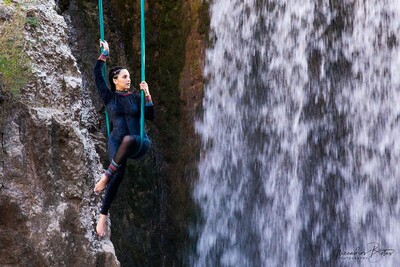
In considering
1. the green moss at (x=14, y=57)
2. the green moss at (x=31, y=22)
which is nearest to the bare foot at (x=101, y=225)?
the green moss at (x=14, y=57)

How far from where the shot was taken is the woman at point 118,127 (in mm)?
4430

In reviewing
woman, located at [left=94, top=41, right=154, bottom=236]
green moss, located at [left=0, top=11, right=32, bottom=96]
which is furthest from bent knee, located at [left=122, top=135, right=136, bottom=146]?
green moss, located at [left=0, top=11, right=32, bottom=96]

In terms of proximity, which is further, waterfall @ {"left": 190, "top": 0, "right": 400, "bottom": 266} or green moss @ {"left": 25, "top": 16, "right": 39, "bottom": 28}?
waterfall @ {"left": 190, "top": 0, "right": 400, "bottom": 266}

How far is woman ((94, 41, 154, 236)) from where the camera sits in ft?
14.5

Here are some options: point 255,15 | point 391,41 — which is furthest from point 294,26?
point 391,41

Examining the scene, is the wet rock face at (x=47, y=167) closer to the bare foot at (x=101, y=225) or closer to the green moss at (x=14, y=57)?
the green moss at (x=14, y=57)

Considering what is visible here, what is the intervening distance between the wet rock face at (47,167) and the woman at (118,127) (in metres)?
0.25

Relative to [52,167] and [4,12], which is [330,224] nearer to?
[52,167]

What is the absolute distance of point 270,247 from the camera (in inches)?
275

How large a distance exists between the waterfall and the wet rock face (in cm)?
263

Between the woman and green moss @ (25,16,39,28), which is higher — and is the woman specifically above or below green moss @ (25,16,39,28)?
below

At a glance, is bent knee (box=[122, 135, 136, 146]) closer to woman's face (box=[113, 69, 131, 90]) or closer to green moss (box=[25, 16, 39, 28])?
woman's face (box=[113, 69, 131, 90])

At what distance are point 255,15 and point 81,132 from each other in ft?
11.2

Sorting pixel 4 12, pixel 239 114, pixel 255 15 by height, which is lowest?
pixel 239 114
